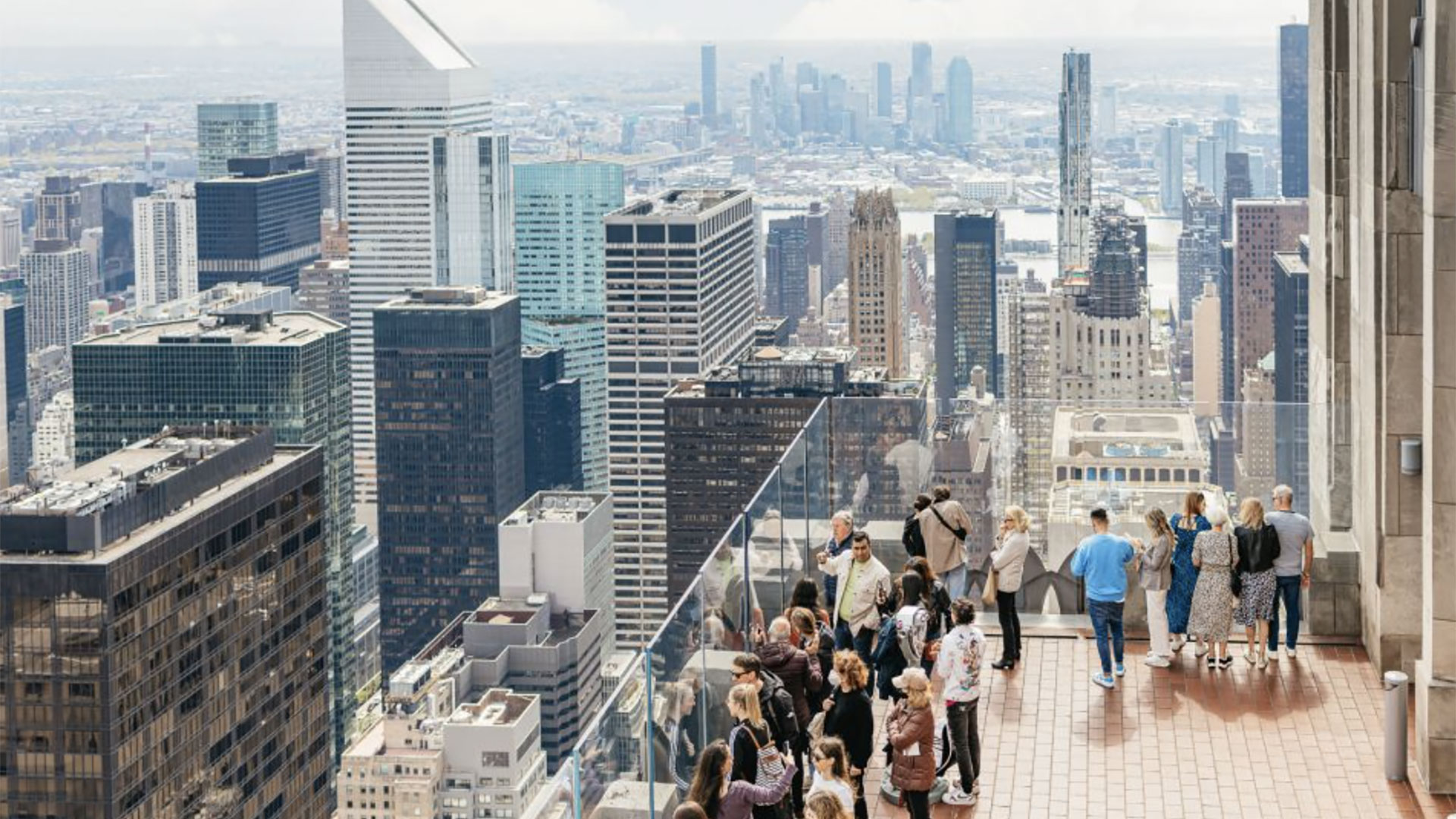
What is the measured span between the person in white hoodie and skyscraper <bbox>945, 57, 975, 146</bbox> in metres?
108

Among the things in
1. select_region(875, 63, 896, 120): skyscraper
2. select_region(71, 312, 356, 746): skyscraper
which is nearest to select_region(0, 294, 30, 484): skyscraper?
select_region(71, 312, 356, 746): skyscraper

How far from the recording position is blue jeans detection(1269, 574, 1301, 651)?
11406 millimetres

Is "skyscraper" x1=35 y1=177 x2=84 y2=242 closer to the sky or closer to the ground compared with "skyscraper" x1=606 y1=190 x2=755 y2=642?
closer to the sky

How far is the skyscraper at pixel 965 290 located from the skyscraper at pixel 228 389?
30.0 meters

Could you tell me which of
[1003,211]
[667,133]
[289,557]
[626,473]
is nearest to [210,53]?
[667,133]

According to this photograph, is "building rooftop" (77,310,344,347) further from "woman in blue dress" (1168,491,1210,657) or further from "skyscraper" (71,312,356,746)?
"woman in blue dress" (1168,491,1210,657)

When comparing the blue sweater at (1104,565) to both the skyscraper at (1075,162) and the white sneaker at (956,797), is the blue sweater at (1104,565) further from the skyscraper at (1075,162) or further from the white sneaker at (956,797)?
the skyscraper at (1075,162)

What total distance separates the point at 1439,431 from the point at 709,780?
13.4 ft

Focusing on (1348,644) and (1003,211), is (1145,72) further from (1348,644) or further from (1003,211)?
(1348,644)

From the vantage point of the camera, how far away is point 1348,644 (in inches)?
473

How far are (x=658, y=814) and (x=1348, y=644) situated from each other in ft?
19.2

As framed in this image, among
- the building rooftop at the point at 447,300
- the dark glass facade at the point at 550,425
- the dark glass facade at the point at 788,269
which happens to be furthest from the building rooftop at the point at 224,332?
the dark glass facade at the point at 788,269

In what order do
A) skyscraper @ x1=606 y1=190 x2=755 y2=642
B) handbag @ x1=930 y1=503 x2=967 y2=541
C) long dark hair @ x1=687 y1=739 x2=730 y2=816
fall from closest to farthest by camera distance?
long dark hair @ x1=687 y1=739 x2=730 y2=816 → handbag @ x1=930 y1=503 x2=967 y2=541 → skyscraper @ x1=606 y1=190 x2=755 y2=642

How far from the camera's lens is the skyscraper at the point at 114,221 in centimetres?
14738
